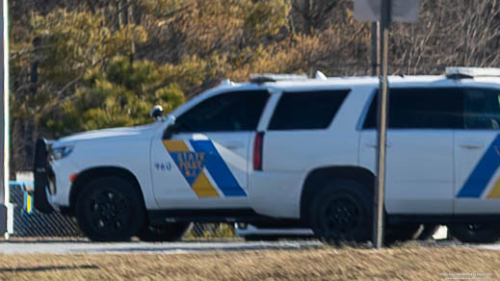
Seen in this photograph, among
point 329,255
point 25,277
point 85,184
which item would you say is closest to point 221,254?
point 329,255

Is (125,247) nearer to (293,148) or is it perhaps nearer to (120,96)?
(293,148)

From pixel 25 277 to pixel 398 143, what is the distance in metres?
4.48

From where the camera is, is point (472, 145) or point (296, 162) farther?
point (296, 162)

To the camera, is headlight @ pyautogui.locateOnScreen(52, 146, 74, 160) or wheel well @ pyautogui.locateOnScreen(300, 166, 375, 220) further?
headlight @ pyautogui.locateOnScreen(52, 146, 74, 160)

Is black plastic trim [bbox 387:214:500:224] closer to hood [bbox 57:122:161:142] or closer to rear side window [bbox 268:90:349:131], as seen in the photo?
rear side window [bbox 268:90:349:131]

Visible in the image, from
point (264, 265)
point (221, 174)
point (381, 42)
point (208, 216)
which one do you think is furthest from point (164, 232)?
point (264, 265)

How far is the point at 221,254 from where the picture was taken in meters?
10.3

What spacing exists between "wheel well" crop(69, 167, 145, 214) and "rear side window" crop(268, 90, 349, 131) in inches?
64.6

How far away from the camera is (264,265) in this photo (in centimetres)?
952

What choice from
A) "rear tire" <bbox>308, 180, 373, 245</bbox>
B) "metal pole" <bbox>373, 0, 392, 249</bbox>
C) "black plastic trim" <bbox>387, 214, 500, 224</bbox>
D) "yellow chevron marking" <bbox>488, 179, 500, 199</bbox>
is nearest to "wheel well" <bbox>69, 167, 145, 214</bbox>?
"rear tire" <bbox>308, 180, 373, 245</bbox>

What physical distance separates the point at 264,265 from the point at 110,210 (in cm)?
410

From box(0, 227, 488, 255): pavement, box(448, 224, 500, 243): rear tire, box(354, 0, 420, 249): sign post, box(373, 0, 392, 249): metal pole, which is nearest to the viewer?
box(354, 0, 420, 249): sign post

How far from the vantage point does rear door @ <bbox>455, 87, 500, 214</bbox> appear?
39.6ft

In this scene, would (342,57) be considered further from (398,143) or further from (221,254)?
(221,254)
